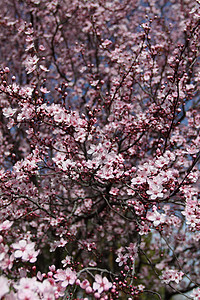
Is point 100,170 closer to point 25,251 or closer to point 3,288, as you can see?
point 25,251

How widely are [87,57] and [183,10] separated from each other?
12.2 ft

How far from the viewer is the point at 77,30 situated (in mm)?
8344

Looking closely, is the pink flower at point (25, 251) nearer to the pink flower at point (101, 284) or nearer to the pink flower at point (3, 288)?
the pink flower at point (3, 288)

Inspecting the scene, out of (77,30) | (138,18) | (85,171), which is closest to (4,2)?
(77,30)

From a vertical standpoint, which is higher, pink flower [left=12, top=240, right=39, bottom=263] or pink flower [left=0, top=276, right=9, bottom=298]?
pink flower [left=12, top=240, right=39, bottom=263]

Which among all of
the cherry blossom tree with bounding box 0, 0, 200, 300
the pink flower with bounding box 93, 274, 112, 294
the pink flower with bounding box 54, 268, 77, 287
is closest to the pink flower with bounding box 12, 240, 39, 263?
the cherry blossom tree with bounding box 0, 0, 200, 300

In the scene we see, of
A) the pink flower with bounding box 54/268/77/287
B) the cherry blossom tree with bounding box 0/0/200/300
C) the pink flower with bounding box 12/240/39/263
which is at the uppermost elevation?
the cherry blossom tree with bounding box 0/0/200/300

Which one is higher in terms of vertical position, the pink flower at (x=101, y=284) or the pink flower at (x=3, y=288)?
the pink flower at (x=101, y=284)

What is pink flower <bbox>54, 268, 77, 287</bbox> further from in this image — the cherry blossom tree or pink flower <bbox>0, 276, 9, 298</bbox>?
pink flower <bbox>0, 276, 9, 298</bbox>

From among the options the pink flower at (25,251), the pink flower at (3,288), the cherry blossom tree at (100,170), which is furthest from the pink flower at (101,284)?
the pink flower at (3,288)

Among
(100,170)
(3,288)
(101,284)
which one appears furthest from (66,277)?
(100,170)

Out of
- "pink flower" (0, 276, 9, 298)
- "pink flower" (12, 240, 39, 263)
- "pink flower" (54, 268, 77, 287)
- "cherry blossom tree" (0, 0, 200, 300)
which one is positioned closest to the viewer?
"pink flower" (0, 276, 9, 298)

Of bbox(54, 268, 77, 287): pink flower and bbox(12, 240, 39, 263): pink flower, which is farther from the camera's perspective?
Result: bbox(54, 268, 77, 287): pink flower

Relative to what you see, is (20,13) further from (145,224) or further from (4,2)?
(145,224)
